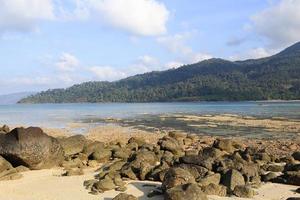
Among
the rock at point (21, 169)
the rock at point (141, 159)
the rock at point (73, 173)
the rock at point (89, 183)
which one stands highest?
the rock at point (141, 159)

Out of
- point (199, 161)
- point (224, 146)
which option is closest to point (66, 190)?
point (199, 161)

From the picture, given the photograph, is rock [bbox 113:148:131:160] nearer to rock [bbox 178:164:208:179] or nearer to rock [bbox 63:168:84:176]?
rock [bbox 63:168:84:176]

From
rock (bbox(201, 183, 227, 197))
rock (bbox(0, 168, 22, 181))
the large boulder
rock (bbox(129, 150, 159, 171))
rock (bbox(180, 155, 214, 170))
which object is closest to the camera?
rock (bbox(201, 183, 227, 197))

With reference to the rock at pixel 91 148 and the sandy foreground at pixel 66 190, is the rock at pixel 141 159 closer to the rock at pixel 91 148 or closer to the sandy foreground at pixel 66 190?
the sandy foreground at pixel 66 190

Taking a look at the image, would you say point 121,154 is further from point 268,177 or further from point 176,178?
point 176,178

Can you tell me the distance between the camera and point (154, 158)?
85.0 feet

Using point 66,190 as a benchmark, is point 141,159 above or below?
above

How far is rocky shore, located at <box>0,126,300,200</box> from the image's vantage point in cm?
1845

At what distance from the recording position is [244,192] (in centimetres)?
1831

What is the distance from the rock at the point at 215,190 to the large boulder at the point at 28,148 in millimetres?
10490

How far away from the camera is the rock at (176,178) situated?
18.3 meters

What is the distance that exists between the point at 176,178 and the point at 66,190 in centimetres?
501

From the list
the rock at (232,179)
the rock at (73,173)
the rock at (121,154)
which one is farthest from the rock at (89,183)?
the rock at (121,154)

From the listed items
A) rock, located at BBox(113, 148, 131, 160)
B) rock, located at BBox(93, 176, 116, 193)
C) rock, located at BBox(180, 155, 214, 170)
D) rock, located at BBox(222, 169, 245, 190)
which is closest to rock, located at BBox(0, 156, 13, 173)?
rock, located at BBox(93, 176, 116, 193)
